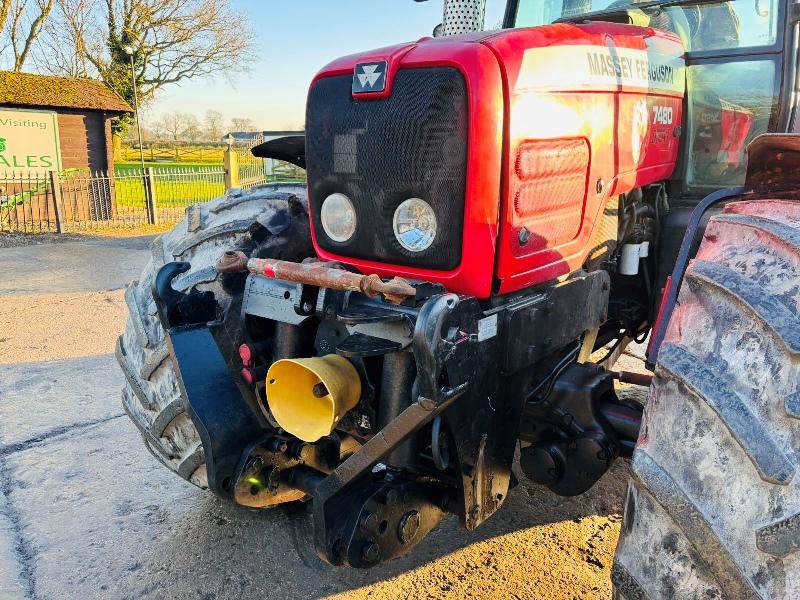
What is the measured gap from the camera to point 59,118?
15.6 metres

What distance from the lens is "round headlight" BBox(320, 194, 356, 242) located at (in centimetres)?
216

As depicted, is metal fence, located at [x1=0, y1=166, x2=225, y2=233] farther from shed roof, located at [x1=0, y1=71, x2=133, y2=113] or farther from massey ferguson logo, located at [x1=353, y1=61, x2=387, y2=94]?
massey ferguson logo, located at [x1=353, y1=61, x2=387, y2=94]

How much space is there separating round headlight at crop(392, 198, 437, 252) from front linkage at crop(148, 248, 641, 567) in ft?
0.61

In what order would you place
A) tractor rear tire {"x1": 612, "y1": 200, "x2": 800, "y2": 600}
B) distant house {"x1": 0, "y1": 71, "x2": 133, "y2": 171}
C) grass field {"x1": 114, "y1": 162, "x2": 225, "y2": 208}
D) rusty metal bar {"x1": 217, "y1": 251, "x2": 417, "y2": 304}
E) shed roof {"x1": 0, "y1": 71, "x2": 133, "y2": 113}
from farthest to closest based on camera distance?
grass field {"x1": 114, "y1": 162, "x2": 225, "y2": 208}
shed roof {"x1": 0, "y1": 71, "x2": 133, "y2": 113}
distant house {"x1": 0, "y1": 71, "x2": 133, "y2": 171}
rusty metal bar {"x1": 217, "y1": 251, "x2": 417, "y2": 304}
tractor rear tire {"x1": 612, "y1": 200, "x2": 800, "y2": 600}

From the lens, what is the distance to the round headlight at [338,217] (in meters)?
2.16

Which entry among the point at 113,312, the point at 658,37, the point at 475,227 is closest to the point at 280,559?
the point at 475,227

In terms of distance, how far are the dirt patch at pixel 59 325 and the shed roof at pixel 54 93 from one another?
8778mm

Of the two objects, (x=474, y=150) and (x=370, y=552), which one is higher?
(x=474, y=150)

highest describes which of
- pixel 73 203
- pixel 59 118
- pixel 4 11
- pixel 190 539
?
pixel 4 11

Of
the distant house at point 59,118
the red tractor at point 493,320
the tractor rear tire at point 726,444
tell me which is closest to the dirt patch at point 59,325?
the red tractor at point 493,320

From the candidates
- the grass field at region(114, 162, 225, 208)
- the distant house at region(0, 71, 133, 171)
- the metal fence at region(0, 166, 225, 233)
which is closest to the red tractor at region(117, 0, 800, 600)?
the metal fence at region(0, 166, 225, 233)

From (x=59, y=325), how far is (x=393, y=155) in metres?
5.38

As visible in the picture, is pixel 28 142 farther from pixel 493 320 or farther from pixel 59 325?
pixel 493 320

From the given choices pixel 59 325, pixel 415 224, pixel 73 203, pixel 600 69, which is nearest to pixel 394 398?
pixel 415 224
